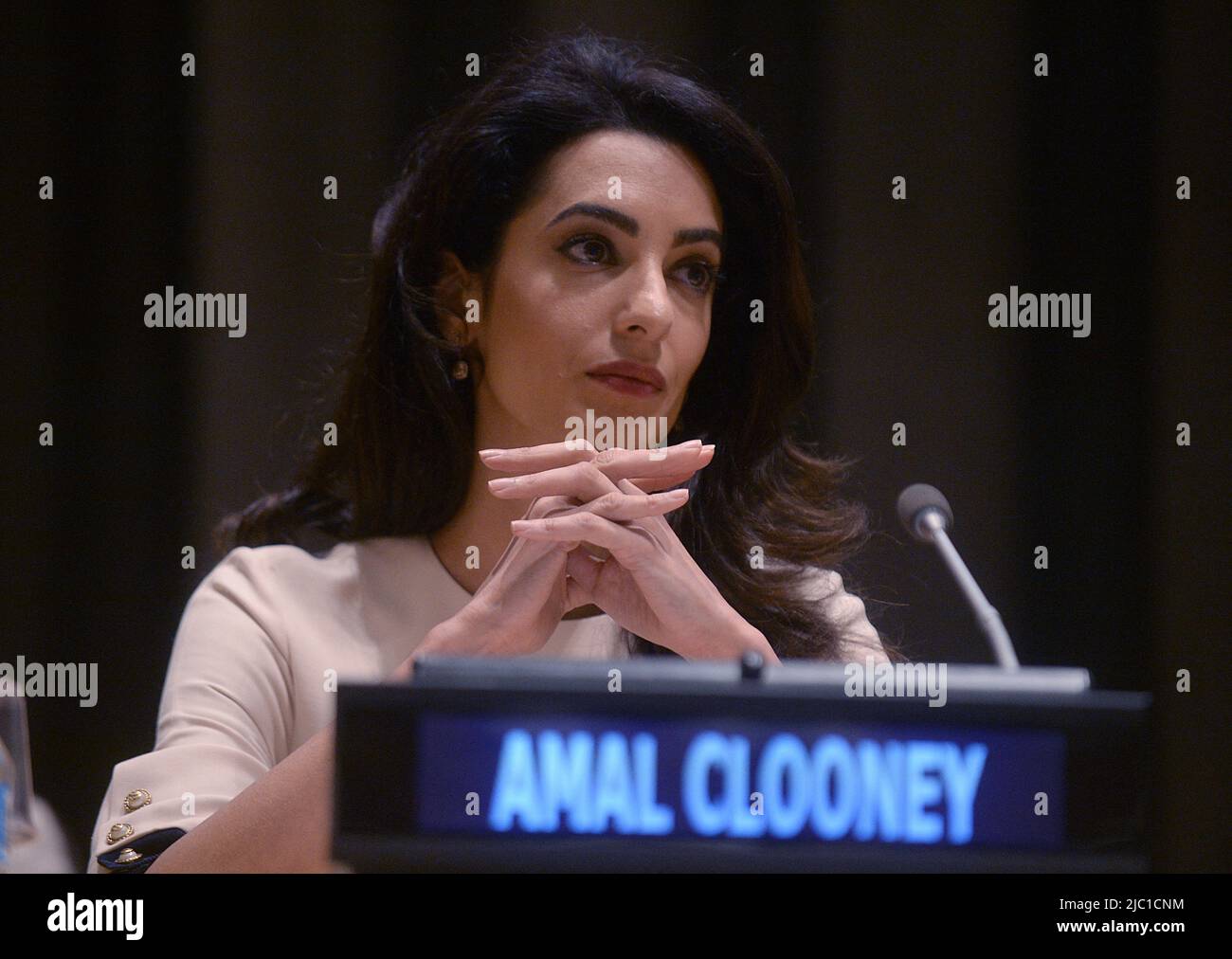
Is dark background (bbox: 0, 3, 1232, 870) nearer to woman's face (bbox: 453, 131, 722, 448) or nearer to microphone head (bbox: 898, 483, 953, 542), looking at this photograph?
woman's face (bbox: 453, 131, 722, 448)

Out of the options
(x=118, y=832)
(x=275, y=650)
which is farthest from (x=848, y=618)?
(x=118, y=832)

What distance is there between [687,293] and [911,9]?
0.63m

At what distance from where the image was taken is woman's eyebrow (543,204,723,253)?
5.80ft

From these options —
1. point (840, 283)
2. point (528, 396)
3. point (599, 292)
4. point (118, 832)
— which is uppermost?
point (840, 283)

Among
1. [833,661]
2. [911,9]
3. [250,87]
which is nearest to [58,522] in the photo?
[250,87]

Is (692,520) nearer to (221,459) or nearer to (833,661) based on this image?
(833,661)

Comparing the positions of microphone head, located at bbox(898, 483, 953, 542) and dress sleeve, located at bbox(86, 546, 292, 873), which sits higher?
microphone head, located at bbox(898, 483, 953, 542)

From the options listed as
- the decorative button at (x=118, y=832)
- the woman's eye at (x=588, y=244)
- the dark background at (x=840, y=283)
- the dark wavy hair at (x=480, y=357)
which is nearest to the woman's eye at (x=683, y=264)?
the woman's eye at (x=588, y=244)

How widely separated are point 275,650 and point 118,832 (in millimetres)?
339

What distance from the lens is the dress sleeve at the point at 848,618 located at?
174 cm

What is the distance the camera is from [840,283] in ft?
6.79

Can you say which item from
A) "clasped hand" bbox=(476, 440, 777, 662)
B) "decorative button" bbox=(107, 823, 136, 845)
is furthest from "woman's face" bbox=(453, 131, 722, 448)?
"decorative button" bbox=(107, 823, 136, 845)

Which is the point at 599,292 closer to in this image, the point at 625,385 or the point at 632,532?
the point at 625,385

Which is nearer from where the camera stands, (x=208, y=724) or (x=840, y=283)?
(x=208, y=724)
